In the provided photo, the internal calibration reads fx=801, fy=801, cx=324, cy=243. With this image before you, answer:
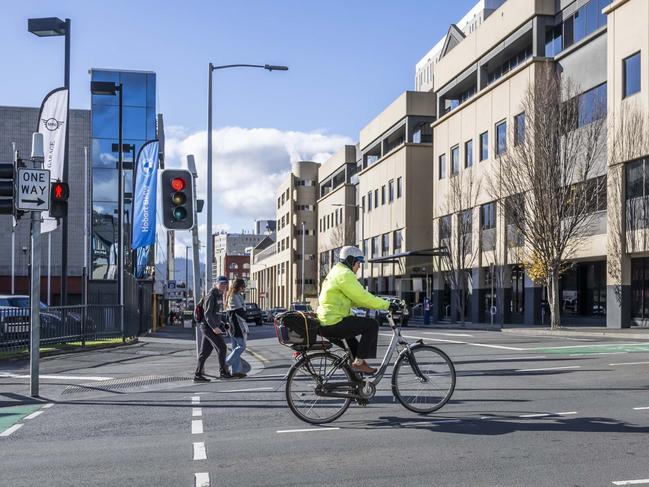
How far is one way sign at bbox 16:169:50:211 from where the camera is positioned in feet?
38.0

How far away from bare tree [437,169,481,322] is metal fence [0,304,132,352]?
22804 millimetres

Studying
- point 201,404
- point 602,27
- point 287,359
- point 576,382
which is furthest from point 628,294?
point 201,404

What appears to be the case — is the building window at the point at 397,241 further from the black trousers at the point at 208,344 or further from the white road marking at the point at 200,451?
the white road marking at the point at 200,451

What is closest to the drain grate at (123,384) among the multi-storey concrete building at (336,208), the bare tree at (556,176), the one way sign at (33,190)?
the one way sign at (33,190)

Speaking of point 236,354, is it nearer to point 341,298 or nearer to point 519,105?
point 341,298

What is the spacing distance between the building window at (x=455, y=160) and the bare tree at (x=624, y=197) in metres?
19.2

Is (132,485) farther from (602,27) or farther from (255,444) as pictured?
(602,27)

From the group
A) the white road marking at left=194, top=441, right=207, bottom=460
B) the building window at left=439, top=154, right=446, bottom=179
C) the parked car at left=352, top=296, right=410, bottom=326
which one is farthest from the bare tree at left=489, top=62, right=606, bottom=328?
the white road marking at left=194, top=441, right=207, bottom=460

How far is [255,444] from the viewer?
7.48 meters

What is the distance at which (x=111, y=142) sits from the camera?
6178 centimetres

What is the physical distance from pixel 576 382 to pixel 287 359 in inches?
316

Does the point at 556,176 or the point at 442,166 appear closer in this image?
the point at 556,176

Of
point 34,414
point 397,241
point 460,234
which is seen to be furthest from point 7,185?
point 397,241

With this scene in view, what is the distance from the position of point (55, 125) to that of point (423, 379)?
14996 mm
